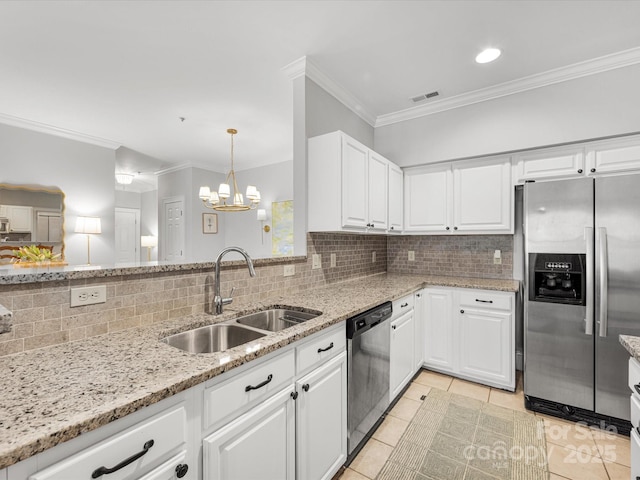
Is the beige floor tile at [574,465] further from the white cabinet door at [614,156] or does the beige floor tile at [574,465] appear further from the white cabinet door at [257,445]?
the white cabinet door at [614,156]

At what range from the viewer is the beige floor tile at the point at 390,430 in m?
2.03

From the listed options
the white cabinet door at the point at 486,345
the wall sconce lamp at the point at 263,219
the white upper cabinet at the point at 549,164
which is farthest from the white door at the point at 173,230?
the white upper cabinet at the point at 549,164

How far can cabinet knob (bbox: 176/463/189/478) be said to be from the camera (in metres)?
0.91

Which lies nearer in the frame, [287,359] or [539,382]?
Result: [287,359]

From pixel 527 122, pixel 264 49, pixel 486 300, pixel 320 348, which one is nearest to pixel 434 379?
pixel 486 300

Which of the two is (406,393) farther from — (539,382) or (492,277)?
(492,277)

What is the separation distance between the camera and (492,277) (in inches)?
125

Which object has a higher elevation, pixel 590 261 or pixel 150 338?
pixel 590 261

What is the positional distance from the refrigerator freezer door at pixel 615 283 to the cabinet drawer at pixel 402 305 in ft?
4.07

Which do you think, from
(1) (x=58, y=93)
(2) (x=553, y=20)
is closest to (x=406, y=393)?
(2) (x=553, y=20)

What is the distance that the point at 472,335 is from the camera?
273 centimetres

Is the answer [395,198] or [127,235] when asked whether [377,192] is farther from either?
[127,235]

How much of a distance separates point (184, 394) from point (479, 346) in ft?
8.45

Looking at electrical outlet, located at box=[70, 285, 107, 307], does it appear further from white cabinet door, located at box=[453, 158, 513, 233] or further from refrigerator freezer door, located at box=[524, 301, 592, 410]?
white cabinet door, located at box=[453, 158, 513, 233]
